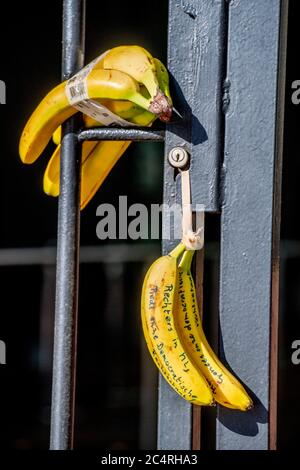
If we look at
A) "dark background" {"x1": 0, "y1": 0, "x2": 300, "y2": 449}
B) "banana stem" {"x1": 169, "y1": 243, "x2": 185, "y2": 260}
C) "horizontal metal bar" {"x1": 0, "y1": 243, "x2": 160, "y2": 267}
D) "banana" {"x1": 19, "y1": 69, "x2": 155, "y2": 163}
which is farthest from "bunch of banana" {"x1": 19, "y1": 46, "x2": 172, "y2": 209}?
"dark background" {"x1": 0, "y1": 0, "x2": 300, "y2": 449}

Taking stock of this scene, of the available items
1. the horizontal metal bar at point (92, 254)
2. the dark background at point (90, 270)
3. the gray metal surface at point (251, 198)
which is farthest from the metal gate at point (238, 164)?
the dark background at point (90, 270)

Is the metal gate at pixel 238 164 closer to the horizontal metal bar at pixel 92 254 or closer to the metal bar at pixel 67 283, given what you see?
the metal bar at pixel 67 283

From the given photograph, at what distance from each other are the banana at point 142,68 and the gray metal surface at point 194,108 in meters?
0.04

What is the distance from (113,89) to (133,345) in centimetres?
355

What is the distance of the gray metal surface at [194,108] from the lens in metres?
0.94

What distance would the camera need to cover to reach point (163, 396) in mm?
968

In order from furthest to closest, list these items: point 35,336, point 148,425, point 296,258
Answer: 1. point 296,258
2. point 35,336
3. point 148,425

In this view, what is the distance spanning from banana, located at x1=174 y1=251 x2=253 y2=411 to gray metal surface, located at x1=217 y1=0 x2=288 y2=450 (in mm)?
24

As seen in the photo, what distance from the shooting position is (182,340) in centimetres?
95

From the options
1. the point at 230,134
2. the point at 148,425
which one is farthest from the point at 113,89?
the point at 148,425

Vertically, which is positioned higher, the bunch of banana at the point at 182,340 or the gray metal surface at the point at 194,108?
the gray metal surface at the point at 194,108

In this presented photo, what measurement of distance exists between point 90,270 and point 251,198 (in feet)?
11.3

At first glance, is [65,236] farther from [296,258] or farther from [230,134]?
[296,258]
